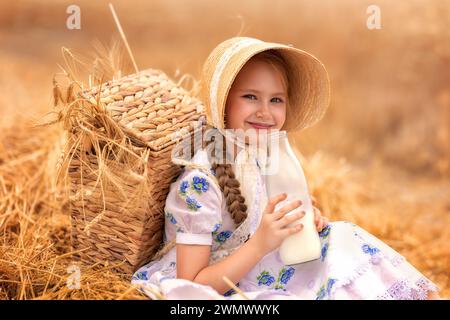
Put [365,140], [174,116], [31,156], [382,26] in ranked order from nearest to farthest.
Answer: [174,116]
[31,156]
[365,140]
[382,26]

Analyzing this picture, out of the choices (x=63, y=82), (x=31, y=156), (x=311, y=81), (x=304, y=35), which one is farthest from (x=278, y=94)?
(x=304, y=35)

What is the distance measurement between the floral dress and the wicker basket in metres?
0.06

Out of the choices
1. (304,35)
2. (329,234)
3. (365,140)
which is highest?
(304,35)

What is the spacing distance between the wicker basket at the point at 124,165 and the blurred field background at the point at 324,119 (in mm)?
107

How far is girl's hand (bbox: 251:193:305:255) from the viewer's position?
5.09 ft

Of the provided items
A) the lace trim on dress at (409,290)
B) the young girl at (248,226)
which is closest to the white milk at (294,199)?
the young girl at (248,226)

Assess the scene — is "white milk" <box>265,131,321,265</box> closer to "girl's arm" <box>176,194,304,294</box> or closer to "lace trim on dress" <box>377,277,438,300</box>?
"girl's arm" <box>176,194,304,294</box>

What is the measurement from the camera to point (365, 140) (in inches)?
161

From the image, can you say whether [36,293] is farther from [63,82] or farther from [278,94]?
[278,94]

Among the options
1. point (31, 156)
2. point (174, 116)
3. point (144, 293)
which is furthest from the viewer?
point (31, 156)

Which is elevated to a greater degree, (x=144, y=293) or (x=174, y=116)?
(x=174, y=116)

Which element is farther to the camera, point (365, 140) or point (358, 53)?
point (358, 53)

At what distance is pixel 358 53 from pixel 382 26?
33 centimetres

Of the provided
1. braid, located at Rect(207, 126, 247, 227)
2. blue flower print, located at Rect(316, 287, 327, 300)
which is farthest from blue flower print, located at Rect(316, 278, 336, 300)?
braid, located at Rect(207, 126, 247, 227)
